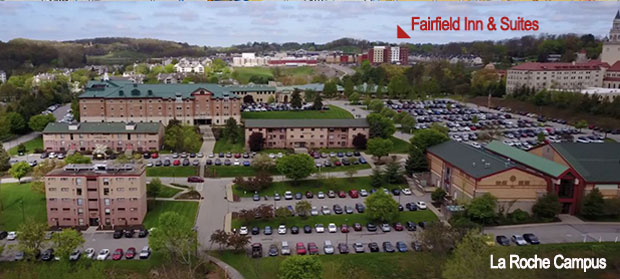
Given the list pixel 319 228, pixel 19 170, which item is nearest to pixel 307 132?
pixel 319 228

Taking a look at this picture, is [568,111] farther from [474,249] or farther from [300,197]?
[474,249]

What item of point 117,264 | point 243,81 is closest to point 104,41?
point 243,81

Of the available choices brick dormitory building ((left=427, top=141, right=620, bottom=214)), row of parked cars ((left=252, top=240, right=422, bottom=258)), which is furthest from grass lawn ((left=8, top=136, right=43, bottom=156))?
brick dormitory building ((left=427, top=141, right=620, bottom=214))

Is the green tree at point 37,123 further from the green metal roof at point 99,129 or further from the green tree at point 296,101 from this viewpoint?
the green tree at point 296,101

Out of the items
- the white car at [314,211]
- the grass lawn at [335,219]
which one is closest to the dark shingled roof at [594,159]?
the grass lawn at [335,219]

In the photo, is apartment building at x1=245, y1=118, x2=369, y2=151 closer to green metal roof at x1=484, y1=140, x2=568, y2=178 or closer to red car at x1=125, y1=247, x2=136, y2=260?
green metal roof at x1=484, y1=140, x2=568, y2=178

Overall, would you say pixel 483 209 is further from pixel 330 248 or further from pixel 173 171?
pixel 173 171
